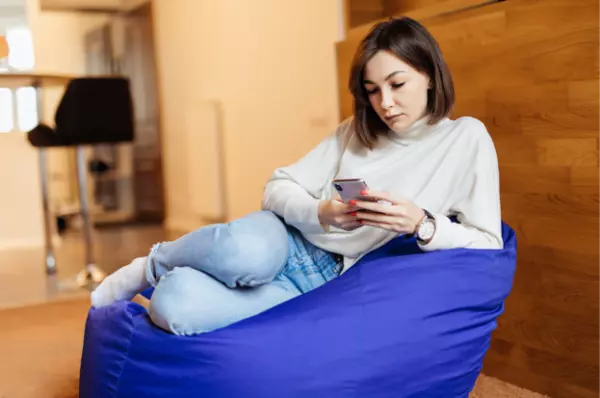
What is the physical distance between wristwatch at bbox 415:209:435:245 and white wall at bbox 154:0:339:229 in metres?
1.76

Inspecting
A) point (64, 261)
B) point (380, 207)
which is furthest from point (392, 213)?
point (64, 261)

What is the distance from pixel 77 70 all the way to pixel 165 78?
2.79ft

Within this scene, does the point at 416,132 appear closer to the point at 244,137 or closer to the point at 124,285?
the point at 124,285

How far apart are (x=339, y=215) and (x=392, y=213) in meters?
0.15

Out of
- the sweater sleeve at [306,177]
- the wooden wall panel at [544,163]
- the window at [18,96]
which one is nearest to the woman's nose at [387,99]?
the sweater sleeve at [306,177]

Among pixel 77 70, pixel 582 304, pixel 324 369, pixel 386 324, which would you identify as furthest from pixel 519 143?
pixel 77 70

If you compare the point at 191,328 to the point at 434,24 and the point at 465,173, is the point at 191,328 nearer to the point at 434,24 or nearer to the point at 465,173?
the point at 465,173

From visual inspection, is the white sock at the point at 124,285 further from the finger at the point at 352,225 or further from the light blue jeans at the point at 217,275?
the finger at the point at 352,225

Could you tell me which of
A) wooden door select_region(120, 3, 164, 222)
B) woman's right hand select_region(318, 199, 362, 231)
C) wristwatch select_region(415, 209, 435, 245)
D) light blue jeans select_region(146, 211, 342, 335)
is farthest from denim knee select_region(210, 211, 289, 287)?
wooden door select_region(120, 3, 164, 222)

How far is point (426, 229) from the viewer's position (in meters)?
1.32

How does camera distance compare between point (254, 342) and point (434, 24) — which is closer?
point (254, 342)

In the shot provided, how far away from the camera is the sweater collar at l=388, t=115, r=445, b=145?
1.51 metres

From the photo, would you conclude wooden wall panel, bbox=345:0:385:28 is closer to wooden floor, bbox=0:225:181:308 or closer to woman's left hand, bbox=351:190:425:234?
woman's left hand, bbox=351:190:425:234

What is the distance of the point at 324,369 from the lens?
1209 mm
